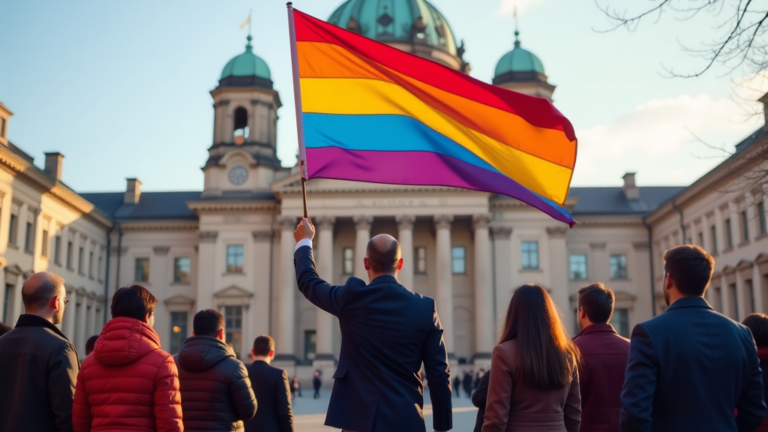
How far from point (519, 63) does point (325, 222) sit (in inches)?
712

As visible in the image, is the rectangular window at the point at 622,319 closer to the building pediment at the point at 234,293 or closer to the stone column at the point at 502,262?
the stone column at the point at 502,262

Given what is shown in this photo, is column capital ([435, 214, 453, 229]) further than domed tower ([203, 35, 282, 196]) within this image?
No

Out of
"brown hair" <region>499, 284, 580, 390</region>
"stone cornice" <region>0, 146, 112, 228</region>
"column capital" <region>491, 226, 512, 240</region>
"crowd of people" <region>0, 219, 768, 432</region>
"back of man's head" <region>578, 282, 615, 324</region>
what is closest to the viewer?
"crowd of people" <region>0, 219, 768, 432</region>

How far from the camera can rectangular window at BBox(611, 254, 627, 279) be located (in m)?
56.5

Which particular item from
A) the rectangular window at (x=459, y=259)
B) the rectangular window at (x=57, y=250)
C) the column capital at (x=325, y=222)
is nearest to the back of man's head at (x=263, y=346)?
the rectangular window at (x=57, y=250)

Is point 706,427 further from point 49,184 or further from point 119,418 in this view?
point 49,184

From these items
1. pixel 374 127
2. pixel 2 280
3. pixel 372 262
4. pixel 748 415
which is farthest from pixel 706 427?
pixel 2 280

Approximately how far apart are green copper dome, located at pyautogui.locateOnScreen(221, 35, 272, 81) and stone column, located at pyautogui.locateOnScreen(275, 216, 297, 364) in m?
11.7

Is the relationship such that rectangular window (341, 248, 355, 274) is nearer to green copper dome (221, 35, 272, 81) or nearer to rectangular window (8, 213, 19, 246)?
green copper dome (221, 35, 272, 81)

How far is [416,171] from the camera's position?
835 centimetres

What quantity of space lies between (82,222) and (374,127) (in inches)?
1896

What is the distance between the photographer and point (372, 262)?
19.0 feet

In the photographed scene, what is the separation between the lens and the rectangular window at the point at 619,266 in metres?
56.5

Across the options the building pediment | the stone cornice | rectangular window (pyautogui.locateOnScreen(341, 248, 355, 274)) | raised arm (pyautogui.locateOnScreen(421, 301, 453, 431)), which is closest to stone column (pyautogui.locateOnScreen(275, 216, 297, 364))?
the building pediment
